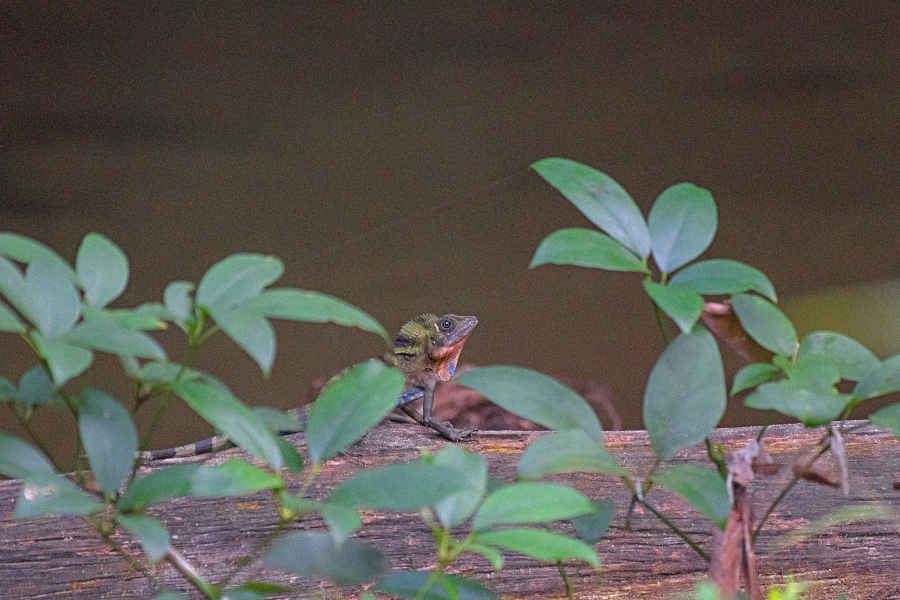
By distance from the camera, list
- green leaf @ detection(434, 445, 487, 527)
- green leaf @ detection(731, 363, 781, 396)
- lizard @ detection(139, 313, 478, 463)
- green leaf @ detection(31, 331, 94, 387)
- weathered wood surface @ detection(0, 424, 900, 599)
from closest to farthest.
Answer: green leaf @ detection(31, 331, 94, 387) → green leaf @ detection(434, 445, 487, 527) → green leaf @ detection(731, 363, 781, 396) → weathered wood surface @ detection(0, 424, 900, 599) → lizard @ detection(139, 313, 478, 463)

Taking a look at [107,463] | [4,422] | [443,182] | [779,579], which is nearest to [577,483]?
[779,579]

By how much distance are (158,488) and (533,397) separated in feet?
0.75

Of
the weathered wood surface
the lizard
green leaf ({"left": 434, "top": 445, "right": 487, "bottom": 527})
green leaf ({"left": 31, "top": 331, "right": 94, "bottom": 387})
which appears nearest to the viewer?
green leaf ({"left": 31, "top": 331, "right": 94, "bottom": 387})

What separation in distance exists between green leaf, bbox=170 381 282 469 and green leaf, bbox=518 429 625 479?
5.5 inches

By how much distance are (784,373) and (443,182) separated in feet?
13.4

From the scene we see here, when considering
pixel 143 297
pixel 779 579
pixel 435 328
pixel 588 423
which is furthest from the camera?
pixel 143 297

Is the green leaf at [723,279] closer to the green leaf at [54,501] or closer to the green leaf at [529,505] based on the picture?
the green leaf at [529,505]

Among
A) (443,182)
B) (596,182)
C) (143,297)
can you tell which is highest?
(443,182)

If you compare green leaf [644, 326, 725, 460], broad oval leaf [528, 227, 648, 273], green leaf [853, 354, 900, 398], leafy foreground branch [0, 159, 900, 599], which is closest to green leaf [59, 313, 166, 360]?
leafy foreground branch [0, 159, 900, 599]

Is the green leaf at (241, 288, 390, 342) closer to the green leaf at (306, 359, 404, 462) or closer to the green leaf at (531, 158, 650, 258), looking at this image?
the green leaf at (306, 359, 404, 462)

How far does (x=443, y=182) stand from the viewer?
4703 millimetres

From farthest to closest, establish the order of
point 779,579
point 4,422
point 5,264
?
1. point 4,422
2. point 779,579
3. point 5,264

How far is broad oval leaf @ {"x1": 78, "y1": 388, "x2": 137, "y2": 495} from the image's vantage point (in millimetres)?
507

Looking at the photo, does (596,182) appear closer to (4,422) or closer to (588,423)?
(588,423)
